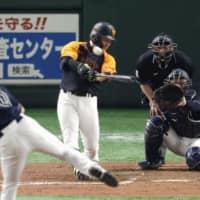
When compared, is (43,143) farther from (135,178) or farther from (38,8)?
(38,8)

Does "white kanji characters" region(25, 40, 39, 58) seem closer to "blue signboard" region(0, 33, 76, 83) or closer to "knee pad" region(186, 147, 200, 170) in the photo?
"blue signboard" region(0, 33, 76, 83)

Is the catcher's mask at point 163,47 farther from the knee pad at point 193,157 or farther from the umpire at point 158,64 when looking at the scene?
the knee pad at point 193,157

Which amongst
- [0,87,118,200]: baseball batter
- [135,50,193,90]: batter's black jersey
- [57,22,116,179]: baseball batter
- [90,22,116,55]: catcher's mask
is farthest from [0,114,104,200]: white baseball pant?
[135,50,193,90]: batter's black jersey

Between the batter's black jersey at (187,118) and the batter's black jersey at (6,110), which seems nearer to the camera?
the batter's black jersey at (6,110)

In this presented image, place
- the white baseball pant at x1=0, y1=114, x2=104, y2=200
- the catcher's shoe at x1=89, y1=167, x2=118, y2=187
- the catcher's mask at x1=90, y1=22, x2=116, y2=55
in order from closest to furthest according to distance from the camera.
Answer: the catcher's shoe at x1=89, y1=167, x2=118, y2=187 < the white baseball pant at x1=0, y1=114, x2=104, y2=200 < the catcher's mask at x1=90, y1=22, x2=116, y2=55

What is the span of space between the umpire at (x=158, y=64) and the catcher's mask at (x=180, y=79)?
0.39m

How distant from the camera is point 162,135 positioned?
9.95 meters

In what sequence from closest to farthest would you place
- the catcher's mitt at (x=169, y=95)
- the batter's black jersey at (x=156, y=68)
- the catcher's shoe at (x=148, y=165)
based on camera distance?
the catcher's mitt at (x=169, y=95), the catcher's shoe at (x=148, y=165), the batter's black jersey at (x=156, y=68)

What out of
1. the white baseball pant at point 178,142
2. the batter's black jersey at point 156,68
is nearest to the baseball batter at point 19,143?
the white baseball pant at point 178,142

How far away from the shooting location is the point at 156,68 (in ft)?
33.6

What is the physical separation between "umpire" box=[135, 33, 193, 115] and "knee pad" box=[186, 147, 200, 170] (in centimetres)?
59

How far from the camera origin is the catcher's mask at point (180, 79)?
958 cm

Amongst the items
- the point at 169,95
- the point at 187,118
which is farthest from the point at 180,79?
the point at 187,118

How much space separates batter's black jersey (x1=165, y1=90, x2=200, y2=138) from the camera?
9781 mm
